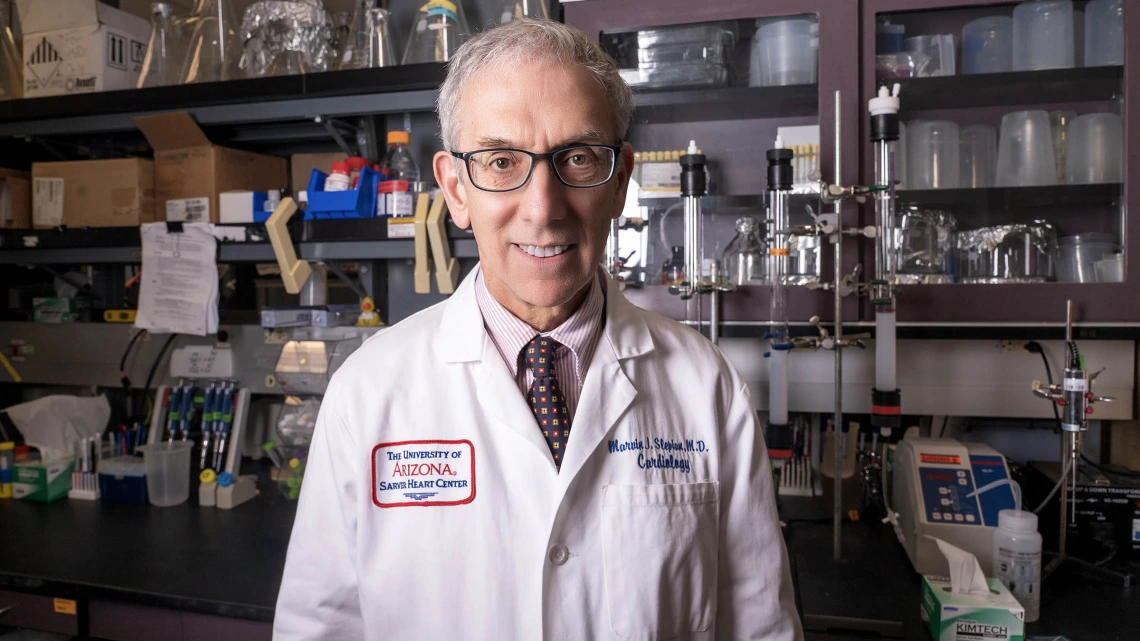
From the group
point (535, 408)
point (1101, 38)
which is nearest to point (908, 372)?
point (1101, 38)

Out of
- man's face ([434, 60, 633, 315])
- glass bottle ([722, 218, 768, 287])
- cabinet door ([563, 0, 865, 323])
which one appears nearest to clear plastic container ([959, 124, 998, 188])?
cabinet door ([563, 0, 865, 323])

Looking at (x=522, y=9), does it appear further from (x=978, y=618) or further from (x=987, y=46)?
(x=978, y=618)

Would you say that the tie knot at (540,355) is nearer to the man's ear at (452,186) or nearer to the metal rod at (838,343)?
the man's ear at (452,186)

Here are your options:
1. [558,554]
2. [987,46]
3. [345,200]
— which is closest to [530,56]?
[558,554]

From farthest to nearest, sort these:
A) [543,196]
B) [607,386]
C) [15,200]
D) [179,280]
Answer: [15,200], [179,280], [607,386], [543,196]

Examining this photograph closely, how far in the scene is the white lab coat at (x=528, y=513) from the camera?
0.89 meters

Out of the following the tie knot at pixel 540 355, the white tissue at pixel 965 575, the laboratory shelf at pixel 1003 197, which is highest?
the laboratory shelf at pixel 1003 197

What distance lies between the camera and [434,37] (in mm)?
1845

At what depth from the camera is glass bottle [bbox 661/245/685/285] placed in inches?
70.4

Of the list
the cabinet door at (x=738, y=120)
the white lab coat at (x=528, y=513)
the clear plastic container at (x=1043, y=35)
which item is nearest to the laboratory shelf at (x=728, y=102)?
the cabinet door at (x=738, y=120)

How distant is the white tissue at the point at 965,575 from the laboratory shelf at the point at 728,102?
102 cm

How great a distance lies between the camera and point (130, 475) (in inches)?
74.0

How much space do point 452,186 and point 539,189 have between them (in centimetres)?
19

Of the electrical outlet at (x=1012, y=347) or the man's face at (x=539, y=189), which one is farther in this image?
A: the electrical outlet at (x=1012, y=347)
